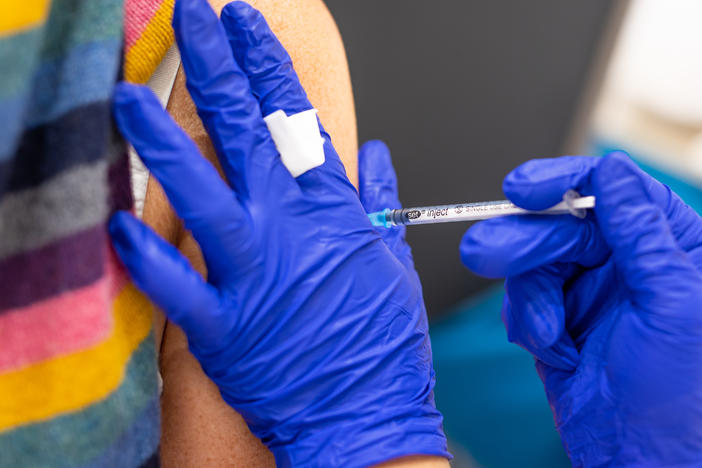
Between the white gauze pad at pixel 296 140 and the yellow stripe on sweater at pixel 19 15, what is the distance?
1.05 feet

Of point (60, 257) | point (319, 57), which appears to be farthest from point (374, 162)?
point (60, 257)

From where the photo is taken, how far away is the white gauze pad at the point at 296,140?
2.62ft

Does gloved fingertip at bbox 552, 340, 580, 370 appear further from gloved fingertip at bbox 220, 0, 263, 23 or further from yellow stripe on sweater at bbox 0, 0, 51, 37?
yellow stripe on sweater at bbox 0, 0, 51, 37

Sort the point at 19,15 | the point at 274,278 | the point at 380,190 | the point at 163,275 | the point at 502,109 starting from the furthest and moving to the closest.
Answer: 1. the point at 502,109
2. the point at 380,190
3. the point at 274,278
4. the point at 163,275
5. the point at 19,15

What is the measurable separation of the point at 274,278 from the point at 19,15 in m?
0.42

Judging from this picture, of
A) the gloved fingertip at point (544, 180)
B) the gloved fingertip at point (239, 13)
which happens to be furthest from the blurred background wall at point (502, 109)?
the gloved fingertip at point (544, 180)

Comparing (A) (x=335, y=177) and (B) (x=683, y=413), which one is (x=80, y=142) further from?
(B) (x=683, y=413)

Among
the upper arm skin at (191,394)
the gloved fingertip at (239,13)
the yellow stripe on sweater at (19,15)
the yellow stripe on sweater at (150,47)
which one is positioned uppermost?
the yellow stripe on sweater at (19,15)

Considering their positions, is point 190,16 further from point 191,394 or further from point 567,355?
point 567,355

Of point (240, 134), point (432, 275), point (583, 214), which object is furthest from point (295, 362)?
point (432, 275)

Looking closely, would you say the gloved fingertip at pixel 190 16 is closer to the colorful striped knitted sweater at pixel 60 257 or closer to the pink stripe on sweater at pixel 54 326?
the colorful striped knitted sweater at pixel 60 257

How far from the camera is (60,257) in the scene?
0.59 meters

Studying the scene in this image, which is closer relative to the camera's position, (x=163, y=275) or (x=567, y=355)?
(x=163, y=275)

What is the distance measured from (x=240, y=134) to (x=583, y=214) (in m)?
0.51
